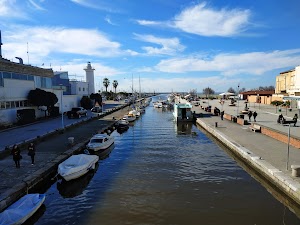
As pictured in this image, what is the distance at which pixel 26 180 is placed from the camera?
54.1ft

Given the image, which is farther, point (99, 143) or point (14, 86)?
point (14, 86)

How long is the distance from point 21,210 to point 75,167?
618cm

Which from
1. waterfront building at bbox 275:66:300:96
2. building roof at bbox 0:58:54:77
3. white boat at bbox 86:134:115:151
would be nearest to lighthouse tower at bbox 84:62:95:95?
building roof at bbox 0:58:54:77

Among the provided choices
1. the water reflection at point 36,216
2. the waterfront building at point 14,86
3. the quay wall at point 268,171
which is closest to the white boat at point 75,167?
the water reflection at point 36,216

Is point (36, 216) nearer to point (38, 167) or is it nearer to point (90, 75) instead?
point (38, 167)

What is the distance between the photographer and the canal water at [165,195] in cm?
1361

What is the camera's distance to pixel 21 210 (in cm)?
1300

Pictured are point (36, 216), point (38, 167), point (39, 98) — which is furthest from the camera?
point (39, 98)

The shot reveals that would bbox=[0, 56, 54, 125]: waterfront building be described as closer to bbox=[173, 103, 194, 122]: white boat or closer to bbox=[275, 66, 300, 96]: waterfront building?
bbox=[173, 103, 194, 122]: white boat

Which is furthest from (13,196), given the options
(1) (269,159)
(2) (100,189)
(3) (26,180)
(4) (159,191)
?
(1) (269,159)

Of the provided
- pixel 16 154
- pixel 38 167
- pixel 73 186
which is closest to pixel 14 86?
pixel 16 154

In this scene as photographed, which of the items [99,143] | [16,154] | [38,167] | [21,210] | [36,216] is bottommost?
[36,216]

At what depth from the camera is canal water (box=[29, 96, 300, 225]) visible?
13.6 meters

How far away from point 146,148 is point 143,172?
8423 mm
